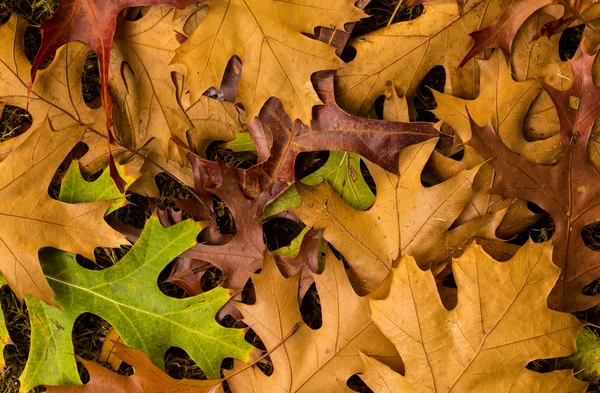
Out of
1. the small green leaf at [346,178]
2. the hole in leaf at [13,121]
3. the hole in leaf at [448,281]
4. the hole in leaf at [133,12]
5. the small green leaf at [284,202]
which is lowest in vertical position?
the hole in leaf at [448,281]

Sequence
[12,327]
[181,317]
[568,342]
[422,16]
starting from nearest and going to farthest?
[568,342], [422,16], [181,317], [12,327]

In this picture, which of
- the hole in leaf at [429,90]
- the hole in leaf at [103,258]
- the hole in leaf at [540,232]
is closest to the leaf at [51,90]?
the hole in leaf at [103,258]

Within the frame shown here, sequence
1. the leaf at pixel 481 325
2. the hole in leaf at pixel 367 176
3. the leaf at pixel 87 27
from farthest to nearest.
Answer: the hole in leaf at pixel 367 176, the leaf at pixel 87 27, the leaf at pixel 481 325

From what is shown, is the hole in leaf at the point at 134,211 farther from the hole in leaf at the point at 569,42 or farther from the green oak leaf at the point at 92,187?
the hole in leaf at the point at 569,42

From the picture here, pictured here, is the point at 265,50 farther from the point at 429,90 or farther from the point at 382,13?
the point at 429,90

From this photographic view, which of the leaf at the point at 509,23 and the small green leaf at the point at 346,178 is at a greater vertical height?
the leaf at the point at 509,23

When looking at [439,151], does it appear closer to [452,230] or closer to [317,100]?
[452,230]

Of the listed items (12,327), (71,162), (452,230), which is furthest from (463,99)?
(12,327)
